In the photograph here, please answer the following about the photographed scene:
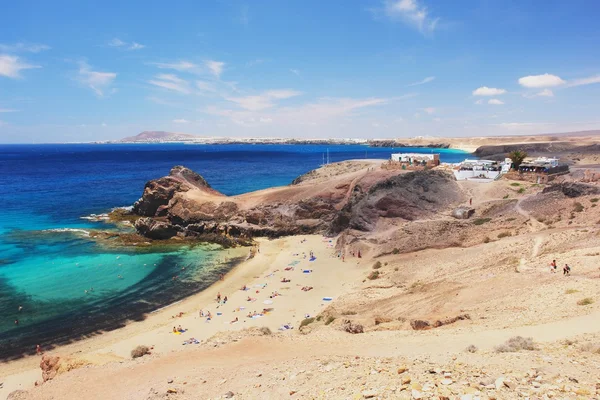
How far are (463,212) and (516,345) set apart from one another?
26.4m

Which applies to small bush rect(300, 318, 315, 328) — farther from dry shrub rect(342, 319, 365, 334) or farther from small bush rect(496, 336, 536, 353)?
small bush rect(496, 336, 536, 353)

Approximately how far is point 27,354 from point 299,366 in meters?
18.7

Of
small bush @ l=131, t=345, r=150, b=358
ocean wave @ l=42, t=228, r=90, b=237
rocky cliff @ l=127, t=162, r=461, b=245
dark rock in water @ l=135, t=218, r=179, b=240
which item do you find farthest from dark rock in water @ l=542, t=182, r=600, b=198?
ocean wave @ l=42, t=228, r=90, b=237

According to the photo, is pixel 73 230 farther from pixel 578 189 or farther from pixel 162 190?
pixel 578 189

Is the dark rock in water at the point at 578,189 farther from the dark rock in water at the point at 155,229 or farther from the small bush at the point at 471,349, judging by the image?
the dark rock in water at the point at 155,229

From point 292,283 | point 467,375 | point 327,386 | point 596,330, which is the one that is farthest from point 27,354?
point 596,330

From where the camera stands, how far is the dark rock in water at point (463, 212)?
3717 centimetres

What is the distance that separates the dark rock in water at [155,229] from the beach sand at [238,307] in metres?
13.5

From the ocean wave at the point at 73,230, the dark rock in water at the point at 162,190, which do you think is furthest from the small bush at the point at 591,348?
the dark rock in water at the point at 162,190

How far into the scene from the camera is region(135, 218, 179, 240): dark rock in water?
46.8 m

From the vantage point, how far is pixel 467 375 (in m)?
9.73

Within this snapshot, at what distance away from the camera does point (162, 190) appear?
5669cm

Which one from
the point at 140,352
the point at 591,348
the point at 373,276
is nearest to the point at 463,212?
the point at 373,276

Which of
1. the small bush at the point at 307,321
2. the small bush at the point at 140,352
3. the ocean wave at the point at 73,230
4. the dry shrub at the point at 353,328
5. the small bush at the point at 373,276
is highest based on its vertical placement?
the dry shrub at the point at 353,328
